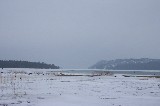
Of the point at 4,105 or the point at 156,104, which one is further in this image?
Answer: the point at 156,104

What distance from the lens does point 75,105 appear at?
707 inches

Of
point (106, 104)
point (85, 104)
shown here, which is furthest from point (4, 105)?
point (106, 104)

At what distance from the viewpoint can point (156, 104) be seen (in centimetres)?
1880

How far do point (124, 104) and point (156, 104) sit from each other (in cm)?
225

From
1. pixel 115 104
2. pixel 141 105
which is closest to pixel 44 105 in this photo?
pixel 115 104

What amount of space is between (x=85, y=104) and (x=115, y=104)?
1994mm

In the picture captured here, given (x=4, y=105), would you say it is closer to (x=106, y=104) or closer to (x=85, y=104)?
(x=85, y=104)

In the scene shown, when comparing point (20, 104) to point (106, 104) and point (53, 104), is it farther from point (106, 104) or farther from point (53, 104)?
point (106, 104)

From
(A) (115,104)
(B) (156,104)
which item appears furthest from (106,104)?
(B) (156,104)

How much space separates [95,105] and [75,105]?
1318 millimetres

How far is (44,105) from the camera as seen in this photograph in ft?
58.6

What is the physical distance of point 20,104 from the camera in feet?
59.4

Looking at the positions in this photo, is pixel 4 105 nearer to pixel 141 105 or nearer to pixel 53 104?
pixel 53 104

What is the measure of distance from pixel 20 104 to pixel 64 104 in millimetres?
2873
